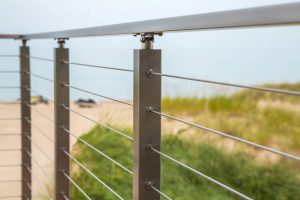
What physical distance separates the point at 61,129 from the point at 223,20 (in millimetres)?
1237

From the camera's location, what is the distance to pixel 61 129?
72.9 inches

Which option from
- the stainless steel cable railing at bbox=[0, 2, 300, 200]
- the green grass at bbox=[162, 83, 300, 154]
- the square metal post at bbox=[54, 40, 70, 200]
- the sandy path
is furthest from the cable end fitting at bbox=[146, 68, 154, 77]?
the green grass at bbox=[162, 83, 300, 154]

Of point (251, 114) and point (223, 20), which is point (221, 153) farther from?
point (223, 20)

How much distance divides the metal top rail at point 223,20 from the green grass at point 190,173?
4385mm

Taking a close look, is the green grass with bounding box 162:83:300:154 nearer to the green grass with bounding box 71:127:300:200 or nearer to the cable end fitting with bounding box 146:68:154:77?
the green grass with bounding box 71:127:300:200

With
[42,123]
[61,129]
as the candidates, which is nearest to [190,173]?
[42,123]

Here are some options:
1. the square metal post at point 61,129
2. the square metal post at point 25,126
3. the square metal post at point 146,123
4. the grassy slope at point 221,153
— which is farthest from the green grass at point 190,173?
the square metal post at point 146,123

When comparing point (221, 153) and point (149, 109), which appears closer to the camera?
point (149, 109)

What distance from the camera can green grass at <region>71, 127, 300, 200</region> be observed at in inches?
208

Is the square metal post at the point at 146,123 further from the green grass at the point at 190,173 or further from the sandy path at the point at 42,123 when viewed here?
the green grass at the point at 190,173

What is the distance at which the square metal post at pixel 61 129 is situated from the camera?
6.01 feet

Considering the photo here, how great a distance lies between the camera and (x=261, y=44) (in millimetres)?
4781

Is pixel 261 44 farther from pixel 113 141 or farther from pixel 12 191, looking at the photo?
pixel 12 191

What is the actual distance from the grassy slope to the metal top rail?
14.0 feet
